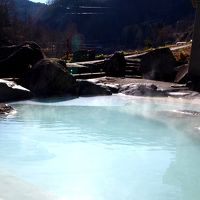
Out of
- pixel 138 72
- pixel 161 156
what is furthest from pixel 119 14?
pixel 161 156

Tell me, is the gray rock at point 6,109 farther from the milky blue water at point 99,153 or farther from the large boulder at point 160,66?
the large boulder at point 160,66

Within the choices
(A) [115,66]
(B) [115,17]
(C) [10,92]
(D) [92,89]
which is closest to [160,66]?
(A) [115,66]

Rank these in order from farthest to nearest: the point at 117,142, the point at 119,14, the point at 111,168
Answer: the point at 119,14
the point at 117,142
the point at 111,168

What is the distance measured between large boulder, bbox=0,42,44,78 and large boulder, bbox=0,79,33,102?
5.88ft

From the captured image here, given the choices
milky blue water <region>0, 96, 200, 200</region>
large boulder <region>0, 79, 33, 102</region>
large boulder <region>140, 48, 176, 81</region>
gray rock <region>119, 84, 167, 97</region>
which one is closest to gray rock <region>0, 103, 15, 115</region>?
milky blue water <region>0, 96, 200, 200</region>

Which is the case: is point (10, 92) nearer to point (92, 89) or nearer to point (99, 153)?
point (92, 89)

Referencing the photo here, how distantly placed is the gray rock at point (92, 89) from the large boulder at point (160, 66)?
11.2 feet

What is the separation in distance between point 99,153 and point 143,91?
6305 mm

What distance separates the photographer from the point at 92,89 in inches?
484

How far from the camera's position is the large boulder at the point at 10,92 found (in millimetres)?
10625

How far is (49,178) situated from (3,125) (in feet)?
10.1

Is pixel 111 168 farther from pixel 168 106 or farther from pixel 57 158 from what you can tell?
pixel 168 106

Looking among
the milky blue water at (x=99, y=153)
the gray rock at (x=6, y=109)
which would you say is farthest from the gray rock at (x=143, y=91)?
the gray rock at (x=6, y=109)

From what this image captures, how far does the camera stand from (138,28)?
6150cm
